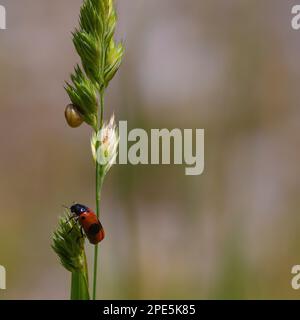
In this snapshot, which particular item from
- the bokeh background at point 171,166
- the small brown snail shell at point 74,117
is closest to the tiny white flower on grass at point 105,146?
the small brown snail shell at point 74,117

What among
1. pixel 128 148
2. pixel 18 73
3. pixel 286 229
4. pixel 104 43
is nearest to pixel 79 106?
pixel 104 43

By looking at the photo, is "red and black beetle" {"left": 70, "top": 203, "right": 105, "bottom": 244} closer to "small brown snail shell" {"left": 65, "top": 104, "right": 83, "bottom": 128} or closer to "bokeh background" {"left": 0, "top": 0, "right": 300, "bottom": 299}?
"small brown snail shell" {"left": 65, "top": 104, "right": 83, "bottom": 128}

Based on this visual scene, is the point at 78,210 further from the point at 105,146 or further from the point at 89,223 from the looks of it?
the point at 105,146

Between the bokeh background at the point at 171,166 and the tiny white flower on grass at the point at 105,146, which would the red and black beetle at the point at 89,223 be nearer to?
the tiny white flower on grass at the point at 105,146

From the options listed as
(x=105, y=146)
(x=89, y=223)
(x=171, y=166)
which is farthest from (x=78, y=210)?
(x=171, y=166)

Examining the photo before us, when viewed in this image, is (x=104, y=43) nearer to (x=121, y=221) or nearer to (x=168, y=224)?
(x=121, y=221)
